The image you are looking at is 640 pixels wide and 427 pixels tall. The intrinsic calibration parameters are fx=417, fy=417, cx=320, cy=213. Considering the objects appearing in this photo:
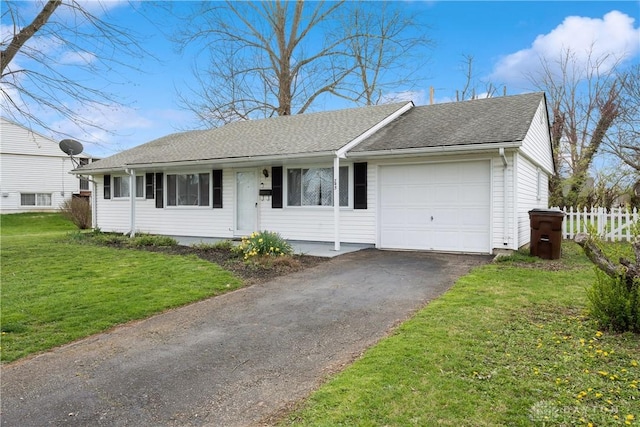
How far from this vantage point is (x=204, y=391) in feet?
10.9

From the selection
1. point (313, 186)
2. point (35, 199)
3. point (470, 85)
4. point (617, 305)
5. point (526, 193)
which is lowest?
Answer: point (617, 305)

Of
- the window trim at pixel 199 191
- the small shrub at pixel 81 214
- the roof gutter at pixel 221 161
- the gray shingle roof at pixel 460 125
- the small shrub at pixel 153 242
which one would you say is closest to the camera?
the gray shingle roof at pixel 460 125

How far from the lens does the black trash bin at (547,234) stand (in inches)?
359

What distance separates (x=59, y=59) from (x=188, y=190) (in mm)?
7992

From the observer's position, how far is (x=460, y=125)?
1113 centimetres

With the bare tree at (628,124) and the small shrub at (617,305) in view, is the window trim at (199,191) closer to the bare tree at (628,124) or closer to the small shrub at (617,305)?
the small shrub at (617,305)

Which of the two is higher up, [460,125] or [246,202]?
[460,125]

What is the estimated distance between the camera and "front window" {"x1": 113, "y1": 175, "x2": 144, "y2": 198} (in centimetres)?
1602

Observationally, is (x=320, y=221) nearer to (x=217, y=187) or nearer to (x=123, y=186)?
(x=217, y=187)

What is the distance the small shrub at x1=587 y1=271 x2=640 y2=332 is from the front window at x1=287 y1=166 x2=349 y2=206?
7587mm

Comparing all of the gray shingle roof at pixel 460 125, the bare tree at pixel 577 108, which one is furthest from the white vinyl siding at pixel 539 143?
the bare tree at pixel 577 108

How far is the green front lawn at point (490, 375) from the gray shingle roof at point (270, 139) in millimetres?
6663

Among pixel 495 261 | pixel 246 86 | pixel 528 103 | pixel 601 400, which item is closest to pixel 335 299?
pixel 601 400

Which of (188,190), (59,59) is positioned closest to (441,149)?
(59,59)
